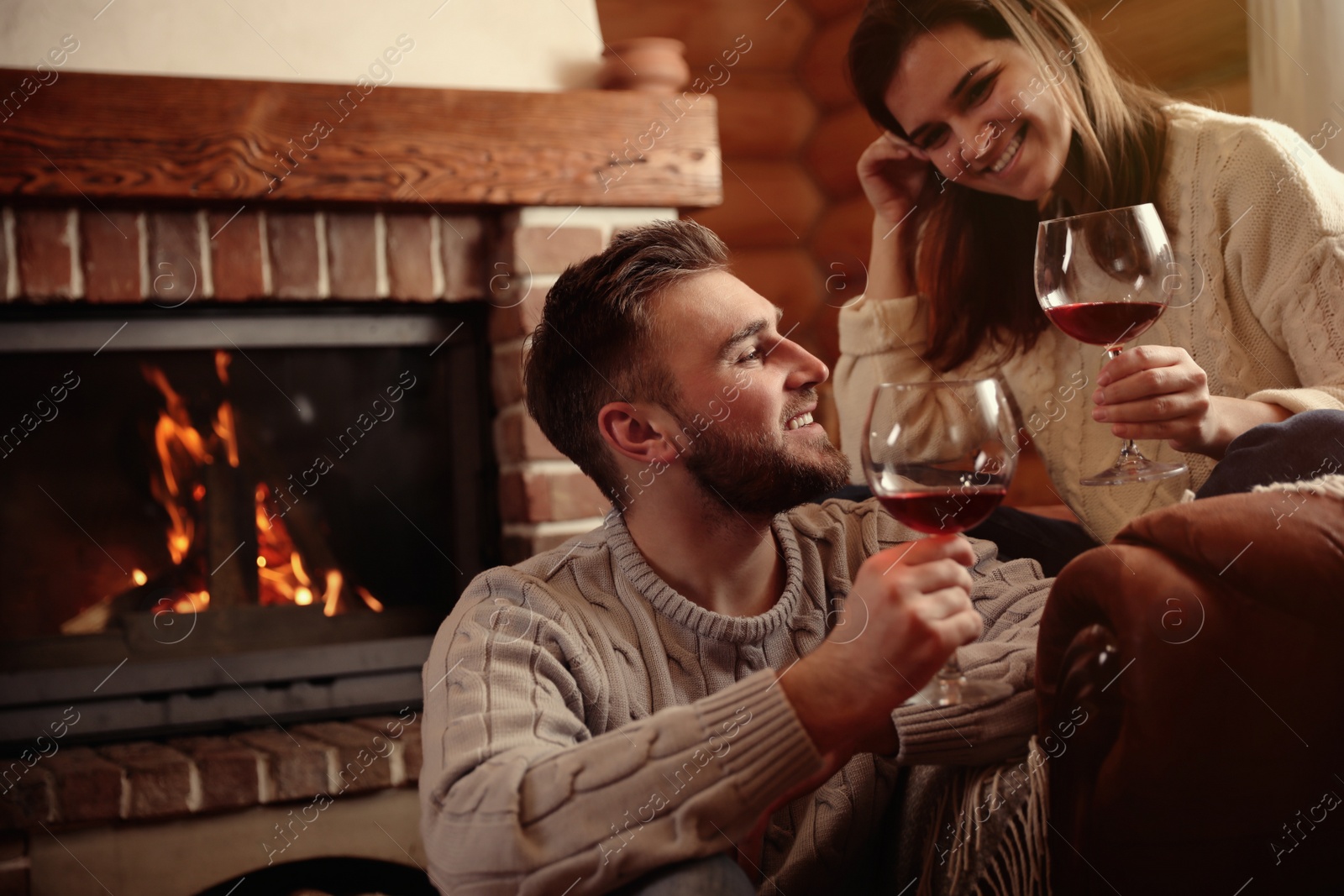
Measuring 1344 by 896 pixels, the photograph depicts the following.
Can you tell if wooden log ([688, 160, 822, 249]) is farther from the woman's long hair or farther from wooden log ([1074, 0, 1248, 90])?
the woman's long hair

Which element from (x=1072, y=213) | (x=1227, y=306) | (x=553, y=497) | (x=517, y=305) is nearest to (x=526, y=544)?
(x=553, y=497)

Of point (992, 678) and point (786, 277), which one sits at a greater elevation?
point (992, 678)

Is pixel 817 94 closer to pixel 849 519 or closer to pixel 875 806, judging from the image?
pixel 849 519

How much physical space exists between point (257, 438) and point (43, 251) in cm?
44

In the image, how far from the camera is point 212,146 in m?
1.64

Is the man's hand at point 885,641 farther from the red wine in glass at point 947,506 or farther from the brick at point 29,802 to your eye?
the brick at point 29,802

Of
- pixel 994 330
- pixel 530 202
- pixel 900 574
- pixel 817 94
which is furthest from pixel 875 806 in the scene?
pixel 817 94

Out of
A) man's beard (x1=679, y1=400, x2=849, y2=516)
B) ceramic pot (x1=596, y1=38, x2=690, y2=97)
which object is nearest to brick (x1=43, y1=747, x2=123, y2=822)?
man's beard (x1=679, y1=400, x2=849, y2=516)

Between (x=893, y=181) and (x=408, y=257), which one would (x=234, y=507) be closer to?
(x=408, y=257)

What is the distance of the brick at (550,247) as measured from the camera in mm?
1796

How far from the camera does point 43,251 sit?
1.65m

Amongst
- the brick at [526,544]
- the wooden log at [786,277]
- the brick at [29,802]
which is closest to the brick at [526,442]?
the brick at [526,544]

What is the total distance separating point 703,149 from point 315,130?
630 mm

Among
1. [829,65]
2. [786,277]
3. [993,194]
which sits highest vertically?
[993,194]
